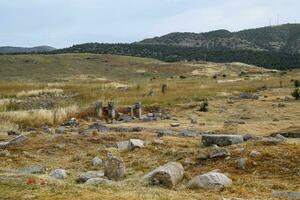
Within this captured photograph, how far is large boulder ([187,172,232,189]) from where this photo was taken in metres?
12.6

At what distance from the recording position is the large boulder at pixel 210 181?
41.3 feet

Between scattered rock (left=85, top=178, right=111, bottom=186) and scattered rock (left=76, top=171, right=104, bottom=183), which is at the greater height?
scattered rock (left=85, top=178, right=111, bottom=186)

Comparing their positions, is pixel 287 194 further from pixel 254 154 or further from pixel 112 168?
pixel 112 168

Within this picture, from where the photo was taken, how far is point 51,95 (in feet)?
149

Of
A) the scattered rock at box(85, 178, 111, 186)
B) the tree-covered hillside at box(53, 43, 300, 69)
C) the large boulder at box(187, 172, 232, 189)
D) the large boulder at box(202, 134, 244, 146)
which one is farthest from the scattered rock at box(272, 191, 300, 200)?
the tree-covered hillside at box(53, 43, 300, 69)

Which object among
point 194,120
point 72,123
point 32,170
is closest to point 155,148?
point 32,170

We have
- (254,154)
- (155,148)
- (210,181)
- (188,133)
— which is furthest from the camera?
(188,133)

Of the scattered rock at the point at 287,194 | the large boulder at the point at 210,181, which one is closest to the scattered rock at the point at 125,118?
the large boulder at the point at 210,181

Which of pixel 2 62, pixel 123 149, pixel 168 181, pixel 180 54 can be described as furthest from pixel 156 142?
pixel 180 54

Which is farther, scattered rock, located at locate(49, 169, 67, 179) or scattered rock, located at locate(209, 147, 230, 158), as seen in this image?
scattered rock, located at locate(209, 147, 230, 158)

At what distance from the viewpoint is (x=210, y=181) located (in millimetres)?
12641

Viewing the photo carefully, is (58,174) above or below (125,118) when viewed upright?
above

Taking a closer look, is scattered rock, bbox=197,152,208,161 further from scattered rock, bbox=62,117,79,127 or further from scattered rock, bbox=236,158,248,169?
scattered rock, bbox=62,117,79,127

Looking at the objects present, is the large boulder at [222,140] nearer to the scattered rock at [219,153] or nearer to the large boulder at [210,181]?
the scattered rock at [219,153]
